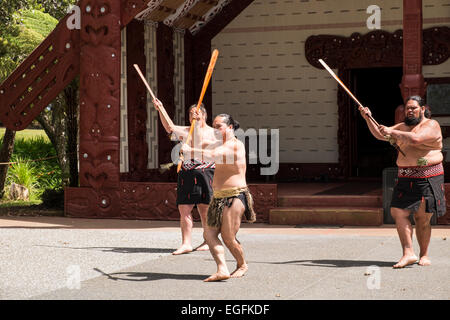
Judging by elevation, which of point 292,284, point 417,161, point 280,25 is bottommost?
point 292,284

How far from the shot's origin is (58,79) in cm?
1353

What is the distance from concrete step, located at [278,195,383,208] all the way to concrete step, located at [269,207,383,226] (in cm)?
25

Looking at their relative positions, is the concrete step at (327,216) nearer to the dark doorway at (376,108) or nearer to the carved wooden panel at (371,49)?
the carved wooden panel at (371,49)

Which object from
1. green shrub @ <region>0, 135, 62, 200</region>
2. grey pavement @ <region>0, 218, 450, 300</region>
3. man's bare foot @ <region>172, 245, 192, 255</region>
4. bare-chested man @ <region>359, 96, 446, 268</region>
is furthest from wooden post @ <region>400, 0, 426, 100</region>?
green shrub @ <region>0, 135, 62, 200</region>

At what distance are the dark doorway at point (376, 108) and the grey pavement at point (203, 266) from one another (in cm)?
592

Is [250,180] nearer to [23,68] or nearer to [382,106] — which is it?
[382,106]

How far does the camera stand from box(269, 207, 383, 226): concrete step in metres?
12.0

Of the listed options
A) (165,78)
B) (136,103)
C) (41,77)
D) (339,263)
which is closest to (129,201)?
(136,103)

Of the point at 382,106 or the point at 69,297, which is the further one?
the point at 382,106

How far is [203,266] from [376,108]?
10903mm

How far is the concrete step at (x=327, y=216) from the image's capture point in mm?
11953

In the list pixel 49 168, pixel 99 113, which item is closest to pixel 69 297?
pixel 99 113

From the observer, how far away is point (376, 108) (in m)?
18.4

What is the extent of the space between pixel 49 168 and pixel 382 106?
9.69 metres
